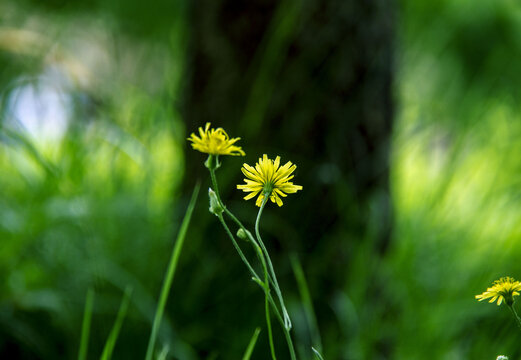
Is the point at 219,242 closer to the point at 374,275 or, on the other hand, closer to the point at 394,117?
the point at 374,275

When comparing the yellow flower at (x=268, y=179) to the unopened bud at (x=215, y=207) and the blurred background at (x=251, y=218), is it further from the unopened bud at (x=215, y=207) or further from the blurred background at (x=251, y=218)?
the blurred background at (x=251, y=218)

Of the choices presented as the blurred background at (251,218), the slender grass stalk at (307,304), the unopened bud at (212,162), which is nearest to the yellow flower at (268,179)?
the unopened bud at (212,162)

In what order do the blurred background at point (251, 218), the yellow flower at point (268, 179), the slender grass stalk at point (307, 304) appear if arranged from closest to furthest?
the yellow flower at point (268, 179)
the slender grass stalk at point (307, 304)
the blurred background at point (251, 218)

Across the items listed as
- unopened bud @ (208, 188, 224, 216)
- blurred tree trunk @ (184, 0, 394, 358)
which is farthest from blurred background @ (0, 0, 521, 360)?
unopened bud @ (208, 188, 224, 216)

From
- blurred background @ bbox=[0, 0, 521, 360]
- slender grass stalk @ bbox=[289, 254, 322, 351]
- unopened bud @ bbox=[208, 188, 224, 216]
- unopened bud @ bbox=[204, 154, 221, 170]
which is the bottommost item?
→ unopened bud @ bbox=[208, 188, 224, 216]

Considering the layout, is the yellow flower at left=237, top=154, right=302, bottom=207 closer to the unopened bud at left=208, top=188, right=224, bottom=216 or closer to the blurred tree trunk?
the unopened bud at left=208, top=188, right=224, bottom=216

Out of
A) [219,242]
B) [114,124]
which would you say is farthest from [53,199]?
[219,242]

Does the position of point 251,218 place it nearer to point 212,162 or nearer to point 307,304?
point 307,304

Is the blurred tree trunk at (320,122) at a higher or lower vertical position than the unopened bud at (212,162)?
higher
